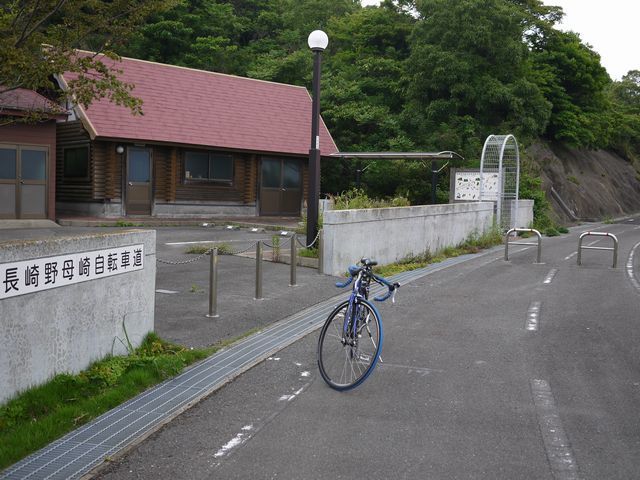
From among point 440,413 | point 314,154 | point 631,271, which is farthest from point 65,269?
point 631,271

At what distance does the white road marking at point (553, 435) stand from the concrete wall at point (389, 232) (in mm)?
7457

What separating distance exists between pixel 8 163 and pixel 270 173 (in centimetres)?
1122

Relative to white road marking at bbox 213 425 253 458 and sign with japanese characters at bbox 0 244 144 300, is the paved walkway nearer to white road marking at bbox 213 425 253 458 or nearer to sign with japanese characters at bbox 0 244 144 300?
white road marking at bbox 213 425 253 458

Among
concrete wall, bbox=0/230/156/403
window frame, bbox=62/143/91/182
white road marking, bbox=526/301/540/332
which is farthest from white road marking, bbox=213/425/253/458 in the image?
window frame, bbox=62/143/91/182

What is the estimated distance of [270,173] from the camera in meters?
29.7

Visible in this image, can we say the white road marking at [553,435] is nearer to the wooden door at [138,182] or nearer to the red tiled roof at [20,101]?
the red tiled roof at [20,101]

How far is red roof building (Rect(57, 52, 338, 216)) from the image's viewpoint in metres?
25.0

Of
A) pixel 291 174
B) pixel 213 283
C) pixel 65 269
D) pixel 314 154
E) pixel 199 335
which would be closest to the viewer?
pixel 65 269

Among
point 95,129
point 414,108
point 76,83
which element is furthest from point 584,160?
point 76,83

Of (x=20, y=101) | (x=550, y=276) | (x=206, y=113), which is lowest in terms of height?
(x=550, y=276)

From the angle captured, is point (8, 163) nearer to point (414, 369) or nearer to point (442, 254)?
point (442, 254)

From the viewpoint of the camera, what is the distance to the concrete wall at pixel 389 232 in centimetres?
1405

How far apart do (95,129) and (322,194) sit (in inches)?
500

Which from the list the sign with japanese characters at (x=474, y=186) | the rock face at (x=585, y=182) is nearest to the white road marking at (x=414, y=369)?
the sign with japanese characters at (x=474, y=186)
